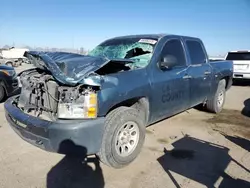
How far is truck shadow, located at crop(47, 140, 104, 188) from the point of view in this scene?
3102 mm

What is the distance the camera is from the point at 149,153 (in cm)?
408

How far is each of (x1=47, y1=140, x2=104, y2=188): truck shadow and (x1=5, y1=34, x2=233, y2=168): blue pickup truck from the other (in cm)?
3

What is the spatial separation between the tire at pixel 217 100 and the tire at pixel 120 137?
3.13 meters

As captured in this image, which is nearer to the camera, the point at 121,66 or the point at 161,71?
the point at 121,66

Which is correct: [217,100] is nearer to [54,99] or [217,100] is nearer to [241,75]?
[54,99]

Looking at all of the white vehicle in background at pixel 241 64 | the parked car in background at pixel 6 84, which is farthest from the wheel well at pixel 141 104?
the white vehicle in background at pixel 241 64

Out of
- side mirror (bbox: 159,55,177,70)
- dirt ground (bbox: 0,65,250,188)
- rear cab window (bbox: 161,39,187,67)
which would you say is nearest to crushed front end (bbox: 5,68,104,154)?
dirt ground (bbox: 0,65,250,188)

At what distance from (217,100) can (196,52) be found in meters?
1.58

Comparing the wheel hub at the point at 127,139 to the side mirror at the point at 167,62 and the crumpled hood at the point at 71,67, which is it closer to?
the crumpled hood at the point at 71,67

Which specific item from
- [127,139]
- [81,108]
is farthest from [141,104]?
[81,108]

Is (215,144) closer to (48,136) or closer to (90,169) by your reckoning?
(90,169)

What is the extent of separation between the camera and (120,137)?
3605 mm

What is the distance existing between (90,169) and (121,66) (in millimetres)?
1565

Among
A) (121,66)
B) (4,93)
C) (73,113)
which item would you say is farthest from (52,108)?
(4,93)
